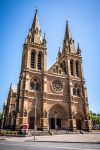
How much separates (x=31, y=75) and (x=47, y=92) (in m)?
5.65

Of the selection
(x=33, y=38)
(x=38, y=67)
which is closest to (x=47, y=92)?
(x=38, y=67)

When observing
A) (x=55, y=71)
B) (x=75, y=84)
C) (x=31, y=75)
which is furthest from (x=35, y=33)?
(x=75, y=84)

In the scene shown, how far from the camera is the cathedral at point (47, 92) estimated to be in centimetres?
3453

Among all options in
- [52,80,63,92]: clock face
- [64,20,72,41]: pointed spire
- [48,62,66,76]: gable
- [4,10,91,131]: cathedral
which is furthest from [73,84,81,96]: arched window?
[64,20,72,41]: pointed spire

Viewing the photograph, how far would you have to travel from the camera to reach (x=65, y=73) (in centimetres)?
4359

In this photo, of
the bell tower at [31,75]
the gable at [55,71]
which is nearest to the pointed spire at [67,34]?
the bell tower at [31,75]

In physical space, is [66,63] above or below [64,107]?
above

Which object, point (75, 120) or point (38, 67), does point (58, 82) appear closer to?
point (38, 67)

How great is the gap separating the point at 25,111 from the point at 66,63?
62.4 feet

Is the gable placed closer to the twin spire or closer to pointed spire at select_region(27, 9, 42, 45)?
the twin spire

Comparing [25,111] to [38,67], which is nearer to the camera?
[25,111]

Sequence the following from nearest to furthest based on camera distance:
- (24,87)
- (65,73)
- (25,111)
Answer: (25,111), (24,87), (65,73)

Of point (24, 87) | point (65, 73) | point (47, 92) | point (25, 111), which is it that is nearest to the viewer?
point (25, 111)

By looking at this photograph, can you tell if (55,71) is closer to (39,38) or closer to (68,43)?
(39,38)
